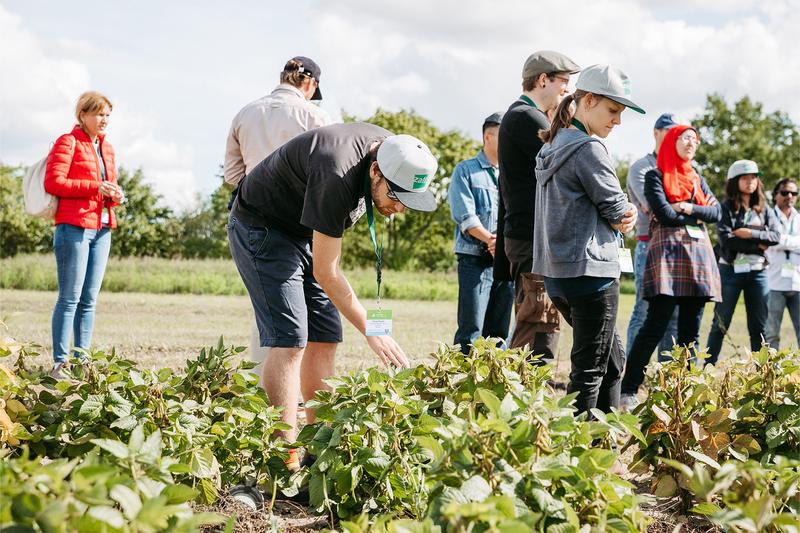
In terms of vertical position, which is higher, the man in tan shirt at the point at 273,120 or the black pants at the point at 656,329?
the man in tan shirt at the point at 273,120

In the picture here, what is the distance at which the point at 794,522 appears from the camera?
5.61 ft

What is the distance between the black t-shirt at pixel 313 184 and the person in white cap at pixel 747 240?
14.3ft

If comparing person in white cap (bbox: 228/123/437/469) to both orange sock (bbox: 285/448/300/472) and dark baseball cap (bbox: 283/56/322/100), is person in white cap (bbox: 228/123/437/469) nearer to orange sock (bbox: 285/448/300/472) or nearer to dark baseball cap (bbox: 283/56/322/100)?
orange sock (bbox: 285/448/300/472)

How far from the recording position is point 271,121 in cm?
442

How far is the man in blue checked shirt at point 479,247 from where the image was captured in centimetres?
537

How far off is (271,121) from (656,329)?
8.59 feet

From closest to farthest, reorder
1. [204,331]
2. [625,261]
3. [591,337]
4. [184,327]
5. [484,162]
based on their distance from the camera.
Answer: [591,337] < [625,261] < [484,162] < [204,331] < [184,327]

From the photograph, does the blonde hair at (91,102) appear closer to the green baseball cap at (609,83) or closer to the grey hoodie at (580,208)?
the grey hoodie at (580,208)

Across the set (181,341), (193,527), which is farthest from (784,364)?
(181,341)

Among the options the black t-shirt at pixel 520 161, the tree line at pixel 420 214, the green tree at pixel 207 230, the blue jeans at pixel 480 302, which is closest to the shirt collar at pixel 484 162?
the blue jeans at pixel 480 302

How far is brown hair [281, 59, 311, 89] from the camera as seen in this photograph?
4.59m

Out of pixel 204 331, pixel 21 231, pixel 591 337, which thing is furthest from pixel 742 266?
pixel 21 231

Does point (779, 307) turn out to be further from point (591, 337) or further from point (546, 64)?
point (591, 337)

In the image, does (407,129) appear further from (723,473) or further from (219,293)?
(723,473)
